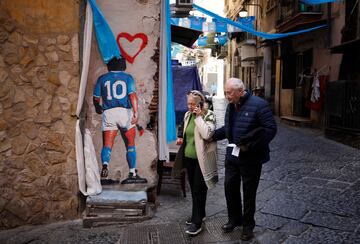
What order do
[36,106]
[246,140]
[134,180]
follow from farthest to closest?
[134,180]
[36,106]
[246,140]

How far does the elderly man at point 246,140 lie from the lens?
4422mm

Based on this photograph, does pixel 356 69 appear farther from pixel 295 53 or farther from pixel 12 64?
pixel 12 64

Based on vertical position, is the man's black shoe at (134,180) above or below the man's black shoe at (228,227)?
above

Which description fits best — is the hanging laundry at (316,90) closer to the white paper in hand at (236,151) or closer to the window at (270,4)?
the window at (270,4)

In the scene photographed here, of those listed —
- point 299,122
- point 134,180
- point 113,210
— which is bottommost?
point 113,210

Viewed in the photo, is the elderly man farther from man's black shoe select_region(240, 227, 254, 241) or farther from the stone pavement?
the stone pavement

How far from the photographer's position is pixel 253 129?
450cm

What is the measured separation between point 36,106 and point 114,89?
1.05 meters

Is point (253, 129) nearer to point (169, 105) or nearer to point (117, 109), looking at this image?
point (169, 105)

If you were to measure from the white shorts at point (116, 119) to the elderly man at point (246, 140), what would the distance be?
1464 mm

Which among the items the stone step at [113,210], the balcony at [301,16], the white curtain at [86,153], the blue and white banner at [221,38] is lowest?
the stone step at [113,210]

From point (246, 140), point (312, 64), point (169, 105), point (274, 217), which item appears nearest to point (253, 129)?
point (246, 140)

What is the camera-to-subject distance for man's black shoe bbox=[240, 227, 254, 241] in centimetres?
464

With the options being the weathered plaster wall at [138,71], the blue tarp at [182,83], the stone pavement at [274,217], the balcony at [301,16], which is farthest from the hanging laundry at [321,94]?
the weathered plaster wall at [138,71]
